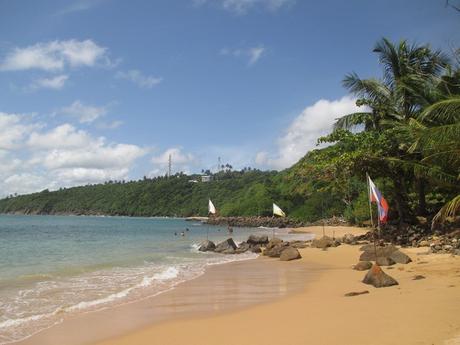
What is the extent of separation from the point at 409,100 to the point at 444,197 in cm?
600

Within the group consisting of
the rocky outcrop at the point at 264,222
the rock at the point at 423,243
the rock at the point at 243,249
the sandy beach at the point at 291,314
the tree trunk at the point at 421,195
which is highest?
the tree trunk at the point at 421,195

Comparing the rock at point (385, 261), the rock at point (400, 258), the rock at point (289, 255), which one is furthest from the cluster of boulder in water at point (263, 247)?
the rock at point (400, 258)

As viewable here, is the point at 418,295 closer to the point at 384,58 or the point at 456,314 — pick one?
the point at 456,314

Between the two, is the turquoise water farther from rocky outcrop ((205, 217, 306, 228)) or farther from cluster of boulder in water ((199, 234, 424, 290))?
rocky outcrop ((205, 217, 306, 228))

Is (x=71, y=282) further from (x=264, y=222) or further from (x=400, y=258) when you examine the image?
(x=264, y=222)

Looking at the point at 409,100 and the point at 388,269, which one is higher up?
the point at 409,100

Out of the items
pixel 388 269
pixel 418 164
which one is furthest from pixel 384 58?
pixel 388 269

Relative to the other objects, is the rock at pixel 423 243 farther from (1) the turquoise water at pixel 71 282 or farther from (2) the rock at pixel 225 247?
(2) the rock at pixel 225 247

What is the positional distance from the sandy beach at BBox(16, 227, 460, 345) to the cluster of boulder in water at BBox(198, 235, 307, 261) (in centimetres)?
642

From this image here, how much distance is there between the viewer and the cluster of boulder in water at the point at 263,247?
70.5 ft

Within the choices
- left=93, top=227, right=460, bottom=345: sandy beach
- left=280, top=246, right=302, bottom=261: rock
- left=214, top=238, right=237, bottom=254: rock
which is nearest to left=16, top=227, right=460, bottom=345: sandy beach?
left=93, top=227, right=460, bottom=345: sandy beach

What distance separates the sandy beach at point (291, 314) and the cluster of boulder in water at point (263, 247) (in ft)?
21.1

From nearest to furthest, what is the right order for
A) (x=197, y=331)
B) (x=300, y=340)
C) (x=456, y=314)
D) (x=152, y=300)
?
(x=300, y=340) → (x=456, y=314) → (x=197, y=331) → (x=152, y=300)

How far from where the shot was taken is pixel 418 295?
9875 millimetres
